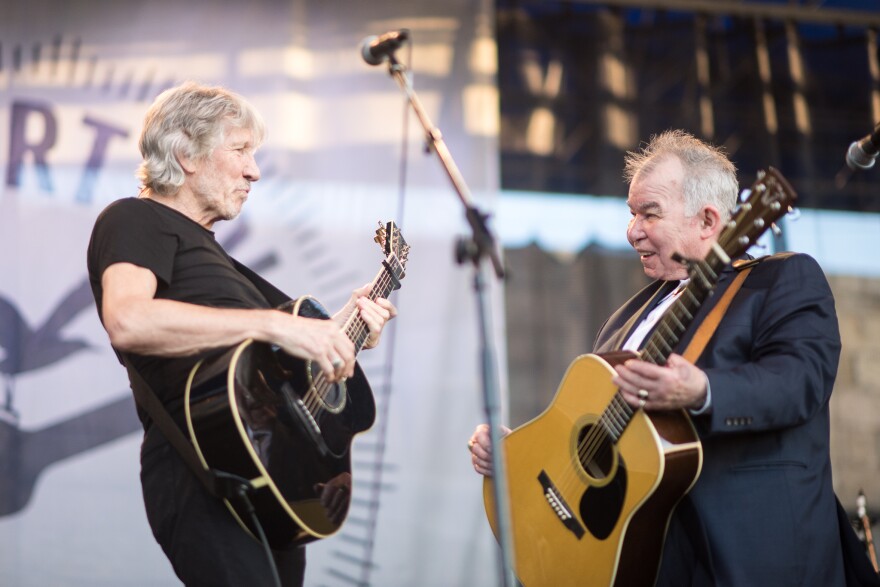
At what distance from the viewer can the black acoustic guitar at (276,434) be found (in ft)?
6.89

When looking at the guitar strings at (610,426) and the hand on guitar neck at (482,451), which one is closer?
the guitar strings at (610,426)

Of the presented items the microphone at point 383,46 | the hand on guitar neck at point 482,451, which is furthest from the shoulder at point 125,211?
the hand on guitar neck at point 482,451

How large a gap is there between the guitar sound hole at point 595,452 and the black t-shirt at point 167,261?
0.89m

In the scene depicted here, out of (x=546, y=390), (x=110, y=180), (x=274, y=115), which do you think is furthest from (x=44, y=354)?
(x=546, y=390)

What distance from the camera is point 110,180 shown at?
460cm

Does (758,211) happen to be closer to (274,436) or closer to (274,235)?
(274,436)

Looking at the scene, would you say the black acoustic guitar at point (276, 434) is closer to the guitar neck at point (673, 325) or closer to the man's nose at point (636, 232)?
the guitar neck at point (673, 325)

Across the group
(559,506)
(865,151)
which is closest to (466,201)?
(559,506)

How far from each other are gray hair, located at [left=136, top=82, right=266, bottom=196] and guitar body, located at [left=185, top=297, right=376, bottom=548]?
0.49m

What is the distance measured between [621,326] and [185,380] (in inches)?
52.9

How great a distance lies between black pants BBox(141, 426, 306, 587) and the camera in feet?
6.95

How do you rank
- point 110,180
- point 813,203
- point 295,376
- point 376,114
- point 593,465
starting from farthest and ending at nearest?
point 813,203, point 376,114, point 110,180, point 593,465, point 295,376

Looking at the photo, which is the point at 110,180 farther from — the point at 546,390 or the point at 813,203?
the point at 813,203

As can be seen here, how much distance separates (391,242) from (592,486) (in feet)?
2.90
